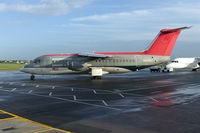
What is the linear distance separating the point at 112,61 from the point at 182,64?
82.7 feet

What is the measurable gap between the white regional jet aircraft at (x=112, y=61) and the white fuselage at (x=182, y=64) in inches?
691

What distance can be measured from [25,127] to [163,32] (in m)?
28.6

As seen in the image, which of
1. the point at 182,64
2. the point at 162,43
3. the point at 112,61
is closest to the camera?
the point at 112,61

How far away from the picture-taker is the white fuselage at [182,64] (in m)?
51.3

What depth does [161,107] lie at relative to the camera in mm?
13531

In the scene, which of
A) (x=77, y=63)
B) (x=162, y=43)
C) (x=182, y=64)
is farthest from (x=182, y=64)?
(x=77, y=63)

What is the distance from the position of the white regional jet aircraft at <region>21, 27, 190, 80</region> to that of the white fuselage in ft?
57.6

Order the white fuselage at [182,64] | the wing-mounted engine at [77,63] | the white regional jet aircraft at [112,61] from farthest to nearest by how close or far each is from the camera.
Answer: the white fuselage at [182,64]
the white regional jet aircraft at [112,61]
the wing-mounted engine at [77,63]

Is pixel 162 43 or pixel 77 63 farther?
pixel 162 43

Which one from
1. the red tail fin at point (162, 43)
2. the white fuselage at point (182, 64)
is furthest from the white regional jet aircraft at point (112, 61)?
the white fuselage at point (182, 64)

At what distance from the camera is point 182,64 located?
52.1 m

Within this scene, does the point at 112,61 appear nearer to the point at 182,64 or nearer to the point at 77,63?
the point at 77,63

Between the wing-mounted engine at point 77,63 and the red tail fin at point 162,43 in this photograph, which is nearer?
the wing-mounted engine at point 77,63

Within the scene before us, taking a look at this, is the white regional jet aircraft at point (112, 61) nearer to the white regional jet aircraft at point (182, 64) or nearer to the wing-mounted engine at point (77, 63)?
the wing-mounted engine at point (77, 63)
